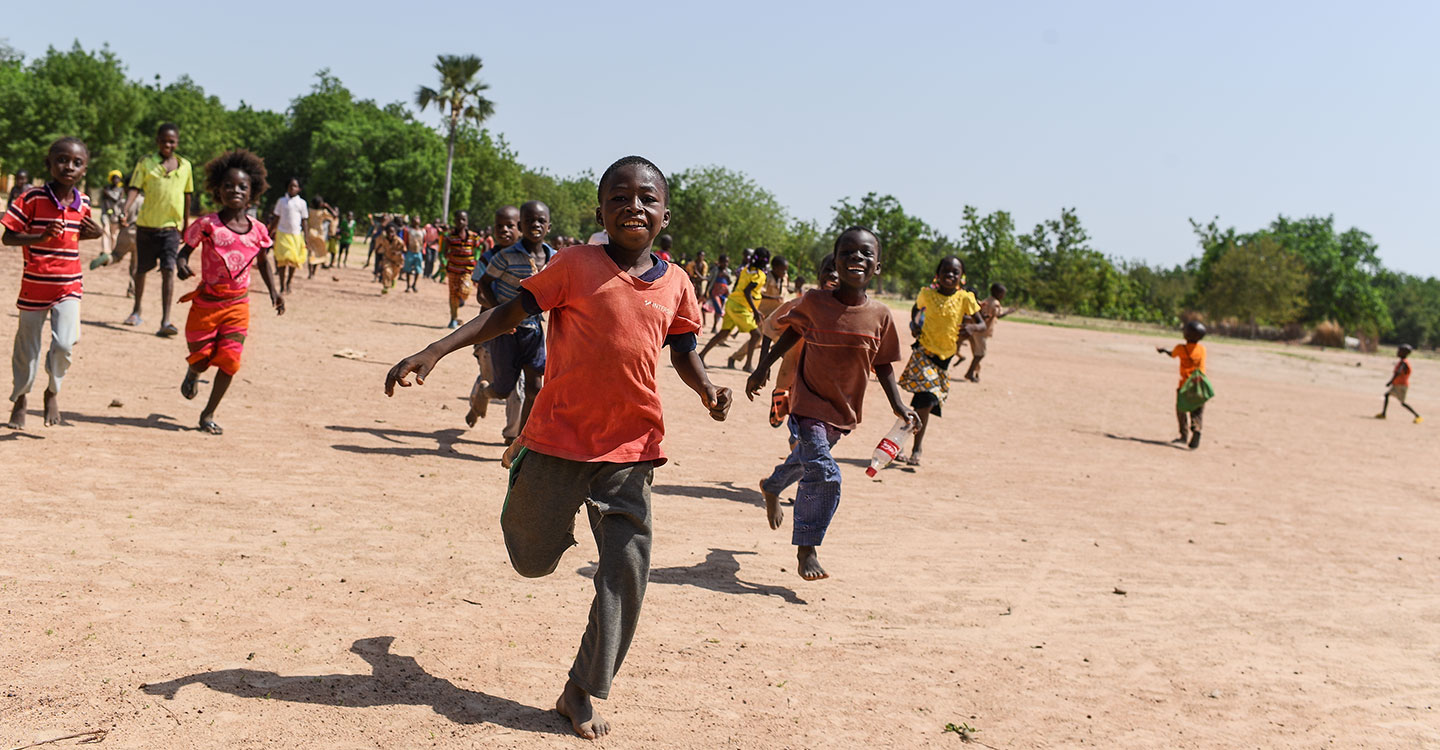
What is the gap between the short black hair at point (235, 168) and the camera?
315 inches

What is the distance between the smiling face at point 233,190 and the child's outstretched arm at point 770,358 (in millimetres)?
4070

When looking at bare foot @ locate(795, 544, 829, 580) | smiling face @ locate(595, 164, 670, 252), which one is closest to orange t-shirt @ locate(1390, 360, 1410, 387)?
bare foot @ locate(795, 544, 829, 580)

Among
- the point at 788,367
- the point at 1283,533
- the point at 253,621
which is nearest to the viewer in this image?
the point at 253,621

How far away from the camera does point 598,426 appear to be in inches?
155

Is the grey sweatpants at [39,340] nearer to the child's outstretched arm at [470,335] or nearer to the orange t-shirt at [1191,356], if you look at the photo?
the child's outstretched arm at [470,335]

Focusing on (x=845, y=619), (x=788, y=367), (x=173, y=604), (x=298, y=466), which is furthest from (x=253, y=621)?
(x=788, y=367)

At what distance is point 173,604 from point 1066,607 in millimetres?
4655

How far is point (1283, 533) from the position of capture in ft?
30.9

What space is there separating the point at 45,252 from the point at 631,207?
5.32 meters

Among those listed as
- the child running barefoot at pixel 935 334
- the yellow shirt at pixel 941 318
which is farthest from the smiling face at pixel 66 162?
the yellow shirt at pixel 941 318

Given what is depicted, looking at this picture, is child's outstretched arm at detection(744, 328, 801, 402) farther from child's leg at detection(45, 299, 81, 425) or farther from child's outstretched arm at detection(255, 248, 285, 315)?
child's leg at detection(45, 299, 81, 425)

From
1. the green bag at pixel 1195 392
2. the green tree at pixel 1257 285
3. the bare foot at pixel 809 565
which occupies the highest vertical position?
the green tree at pixel 1257 285

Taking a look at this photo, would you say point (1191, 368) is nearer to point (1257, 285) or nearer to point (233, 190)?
point (233, 190)

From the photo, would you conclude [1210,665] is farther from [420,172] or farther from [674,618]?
[420,172]
